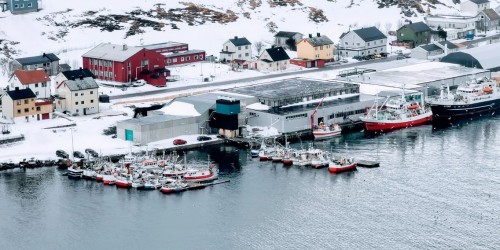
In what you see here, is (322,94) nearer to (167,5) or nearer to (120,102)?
(120,102)

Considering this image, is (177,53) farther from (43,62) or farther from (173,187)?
(173,187)

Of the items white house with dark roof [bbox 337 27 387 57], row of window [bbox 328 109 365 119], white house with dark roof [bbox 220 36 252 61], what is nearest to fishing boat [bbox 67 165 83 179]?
row of window [bbox 328 109 365 119]

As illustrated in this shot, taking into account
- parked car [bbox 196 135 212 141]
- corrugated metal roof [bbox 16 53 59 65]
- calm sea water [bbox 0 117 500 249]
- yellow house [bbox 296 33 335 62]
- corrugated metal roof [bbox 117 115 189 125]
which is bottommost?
calm sea water [bbox 0 117 500 249]

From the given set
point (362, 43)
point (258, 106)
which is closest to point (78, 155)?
point (258, 106)

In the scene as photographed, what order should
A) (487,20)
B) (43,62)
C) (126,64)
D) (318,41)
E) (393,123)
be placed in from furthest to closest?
(487,20)
(318,41)
(43,62)
(126,64)
(393,123)

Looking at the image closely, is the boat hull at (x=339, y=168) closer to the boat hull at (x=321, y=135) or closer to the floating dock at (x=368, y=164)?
the floating dock at (x=368, y=164)

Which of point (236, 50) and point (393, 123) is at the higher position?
point (236, 50)

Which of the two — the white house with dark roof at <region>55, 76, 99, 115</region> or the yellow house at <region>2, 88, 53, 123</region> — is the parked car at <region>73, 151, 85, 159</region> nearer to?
the yellow house at <region>2, 88, 53, 123</region>

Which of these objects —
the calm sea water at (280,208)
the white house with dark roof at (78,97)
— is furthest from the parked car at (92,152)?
the white house with dark roof at (78,97)
